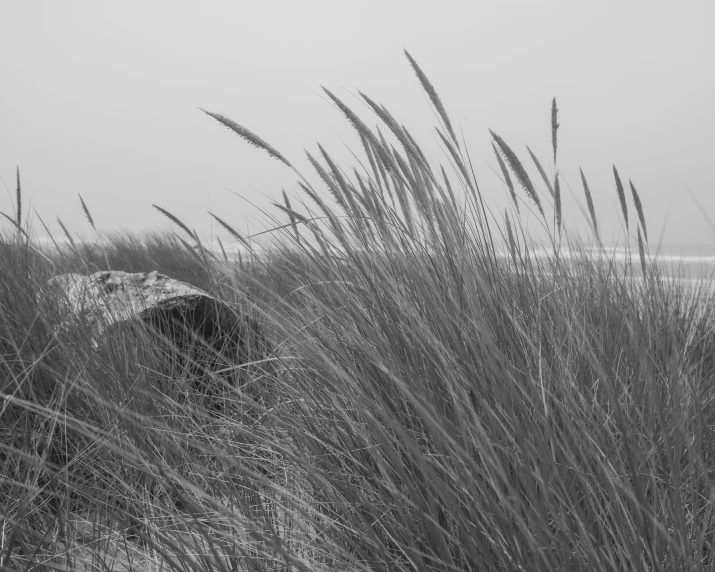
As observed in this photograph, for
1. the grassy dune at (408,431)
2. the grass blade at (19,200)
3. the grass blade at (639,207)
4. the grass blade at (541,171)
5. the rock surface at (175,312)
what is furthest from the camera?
the grass blade at (19,200)

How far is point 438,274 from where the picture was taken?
1307 millimetres

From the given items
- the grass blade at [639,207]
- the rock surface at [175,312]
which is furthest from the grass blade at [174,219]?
the grass blade at [639,207]

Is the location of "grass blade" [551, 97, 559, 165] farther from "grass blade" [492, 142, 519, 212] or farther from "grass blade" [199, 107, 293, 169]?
Result: "grass blade" [199, 107, 293, 169]

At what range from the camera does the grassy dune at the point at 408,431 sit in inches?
31.9

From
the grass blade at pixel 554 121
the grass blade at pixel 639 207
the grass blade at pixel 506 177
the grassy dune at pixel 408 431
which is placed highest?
the grass blade at pixel 554 121

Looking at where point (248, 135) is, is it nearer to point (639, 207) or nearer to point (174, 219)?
point (174, 219)

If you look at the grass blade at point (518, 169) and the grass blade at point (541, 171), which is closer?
the grass blade at point (518, 169)

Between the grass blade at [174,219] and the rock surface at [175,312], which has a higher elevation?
the grass blade at [174,219]

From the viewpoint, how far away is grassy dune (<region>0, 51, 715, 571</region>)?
31.9 inches

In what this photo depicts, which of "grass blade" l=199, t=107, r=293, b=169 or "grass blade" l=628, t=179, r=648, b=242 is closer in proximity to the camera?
"grass blade" l=199, t=107, r=293, b=169

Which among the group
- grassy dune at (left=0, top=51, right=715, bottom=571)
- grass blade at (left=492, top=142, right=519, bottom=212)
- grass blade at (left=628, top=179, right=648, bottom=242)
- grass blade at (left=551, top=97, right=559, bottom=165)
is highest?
grass blade at (left=551, top=97, right=559, bottom=165)

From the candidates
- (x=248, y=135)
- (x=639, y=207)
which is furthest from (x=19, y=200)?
(x=639, y=207)

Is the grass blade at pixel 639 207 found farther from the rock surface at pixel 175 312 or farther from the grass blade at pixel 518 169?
the rock surface at pixel 175 312

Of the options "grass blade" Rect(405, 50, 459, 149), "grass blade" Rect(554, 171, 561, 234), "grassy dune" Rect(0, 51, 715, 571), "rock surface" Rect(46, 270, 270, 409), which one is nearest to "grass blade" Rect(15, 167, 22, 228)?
"rock surface" Rect(46, 270, 270, 409)
